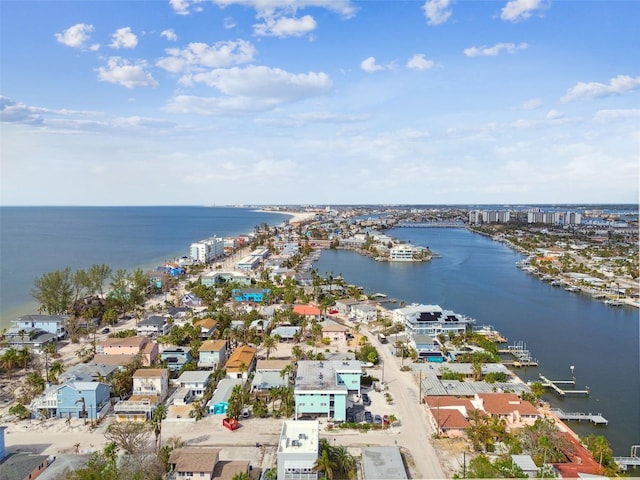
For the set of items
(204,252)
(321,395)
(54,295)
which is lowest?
(321,395)

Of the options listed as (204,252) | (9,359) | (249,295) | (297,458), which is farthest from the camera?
(204,252)

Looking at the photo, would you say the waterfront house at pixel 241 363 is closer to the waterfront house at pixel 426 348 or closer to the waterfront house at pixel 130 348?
the waterfront house at pixel 130 348

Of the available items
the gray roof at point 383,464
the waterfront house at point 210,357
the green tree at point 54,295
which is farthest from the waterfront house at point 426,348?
the green tree at point 54,295

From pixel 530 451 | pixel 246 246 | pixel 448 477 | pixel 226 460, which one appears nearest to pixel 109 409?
pixel 226 460

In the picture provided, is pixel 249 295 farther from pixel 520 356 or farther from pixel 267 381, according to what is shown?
pixel 520 356

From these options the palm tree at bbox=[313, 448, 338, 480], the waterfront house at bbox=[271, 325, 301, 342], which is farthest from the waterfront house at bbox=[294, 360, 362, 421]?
the waterfront house at bbox=[271, 325, 301, 342]

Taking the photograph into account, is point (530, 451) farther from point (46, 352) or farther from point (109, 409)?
point (46, 352)

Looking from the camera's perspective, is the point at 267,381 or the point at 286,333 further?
the point at 286,333

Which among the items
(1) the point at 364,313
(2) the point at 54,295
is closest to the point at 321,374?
(1) the point at 364,313
